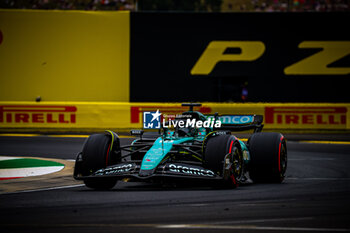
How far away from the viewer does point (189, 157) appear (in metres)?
11.0

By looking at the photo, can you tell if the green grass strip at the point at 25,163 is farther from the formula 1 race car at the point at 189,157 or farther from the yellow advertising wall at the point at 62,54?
the yellow advertising wall at the point at 62,54

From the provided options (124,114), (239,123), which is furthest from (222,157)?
(124,114)

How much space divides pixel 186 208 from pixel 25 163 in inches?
256

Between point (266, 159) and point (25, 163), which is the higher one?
point (266, 159)

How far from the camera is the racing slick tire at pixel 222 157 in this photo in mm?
10023

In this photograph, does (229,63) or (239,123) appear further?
(229,63)

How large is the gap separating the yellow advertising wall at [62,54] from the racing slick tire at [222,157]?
56.3 feet

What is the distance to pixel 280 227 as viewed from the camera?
7180 mm

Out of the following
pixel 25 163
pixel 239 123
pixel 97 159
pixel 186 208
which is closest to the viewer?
pixel 186 208

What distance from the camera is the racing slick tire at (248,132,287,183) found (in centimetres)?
1132

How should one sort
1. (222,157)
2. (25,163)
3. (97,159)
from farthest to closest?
(25,163)
(97,159)
(222,157)

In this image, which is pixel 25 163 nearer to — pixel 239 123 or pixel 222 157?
pixel 239 123

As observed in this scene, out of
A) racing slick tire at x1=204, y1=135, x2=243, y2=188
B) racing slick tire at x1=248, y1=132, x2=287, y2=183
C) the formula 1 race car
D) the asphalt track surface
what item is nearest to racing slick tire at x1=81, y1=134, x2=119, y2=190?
the formula 1 race car

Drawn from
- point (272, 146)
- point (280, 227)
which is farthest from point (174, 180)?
point (280, 227)
